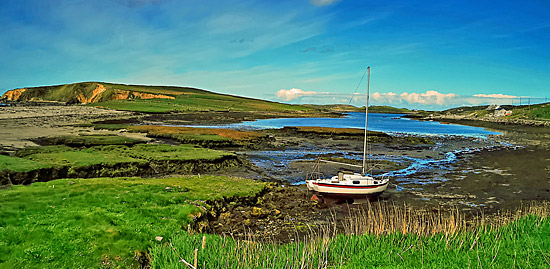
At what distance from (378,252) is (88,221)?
13.8 m

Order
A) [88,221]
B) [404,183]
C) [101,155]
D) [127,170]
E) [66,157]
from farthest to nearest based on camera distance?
1. [101,155]
2. [66,157]
3. [404,183]
4. [127,170]
5. [88,221]

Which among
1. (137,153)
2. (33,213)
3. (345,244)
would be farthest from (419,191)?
(137,153)

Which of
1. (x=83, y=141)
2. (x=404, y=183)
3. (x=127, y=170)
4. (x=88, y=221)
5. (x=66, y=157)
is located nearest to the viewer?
(x=88, y=221)

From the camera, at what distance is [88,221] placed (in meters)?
16.8

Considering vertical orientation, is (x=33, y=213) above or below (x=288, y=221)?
above

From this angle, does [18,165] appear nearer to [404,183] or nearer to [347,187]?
[347,187]

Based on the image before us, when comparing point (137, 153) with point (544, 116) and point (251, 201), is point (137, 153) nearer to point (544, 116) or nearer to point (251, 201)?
point (251, 201)

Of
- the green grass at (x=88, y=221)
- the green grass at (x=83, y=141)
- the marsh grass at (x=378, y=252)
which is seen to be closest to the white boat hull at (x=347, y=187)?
the green grass at (x=88, y=221)

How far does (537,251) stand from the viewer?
51.0 ft

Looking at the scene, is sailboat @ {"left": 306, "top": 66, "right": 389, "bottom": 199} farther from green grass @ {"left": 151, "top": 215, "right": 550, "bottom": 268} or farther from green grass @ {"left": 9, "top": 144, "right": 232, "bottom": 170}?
green grass @ {"left": 9, "top": 144, "right": 232, "bottom": 170}

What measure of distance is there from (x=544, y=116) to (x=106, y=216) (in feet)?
670

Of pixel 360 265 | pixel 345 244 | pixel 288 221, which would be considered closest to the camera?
pixel 360 265

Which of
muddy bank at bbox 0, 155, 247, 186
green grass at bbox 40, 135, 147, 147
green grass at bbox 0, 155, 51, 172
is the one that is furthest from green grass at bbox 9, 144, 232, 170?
green grass at bbox 40, 135, 147, 147

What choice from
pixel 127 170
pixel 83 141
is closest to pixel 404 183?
pixel 127 170
